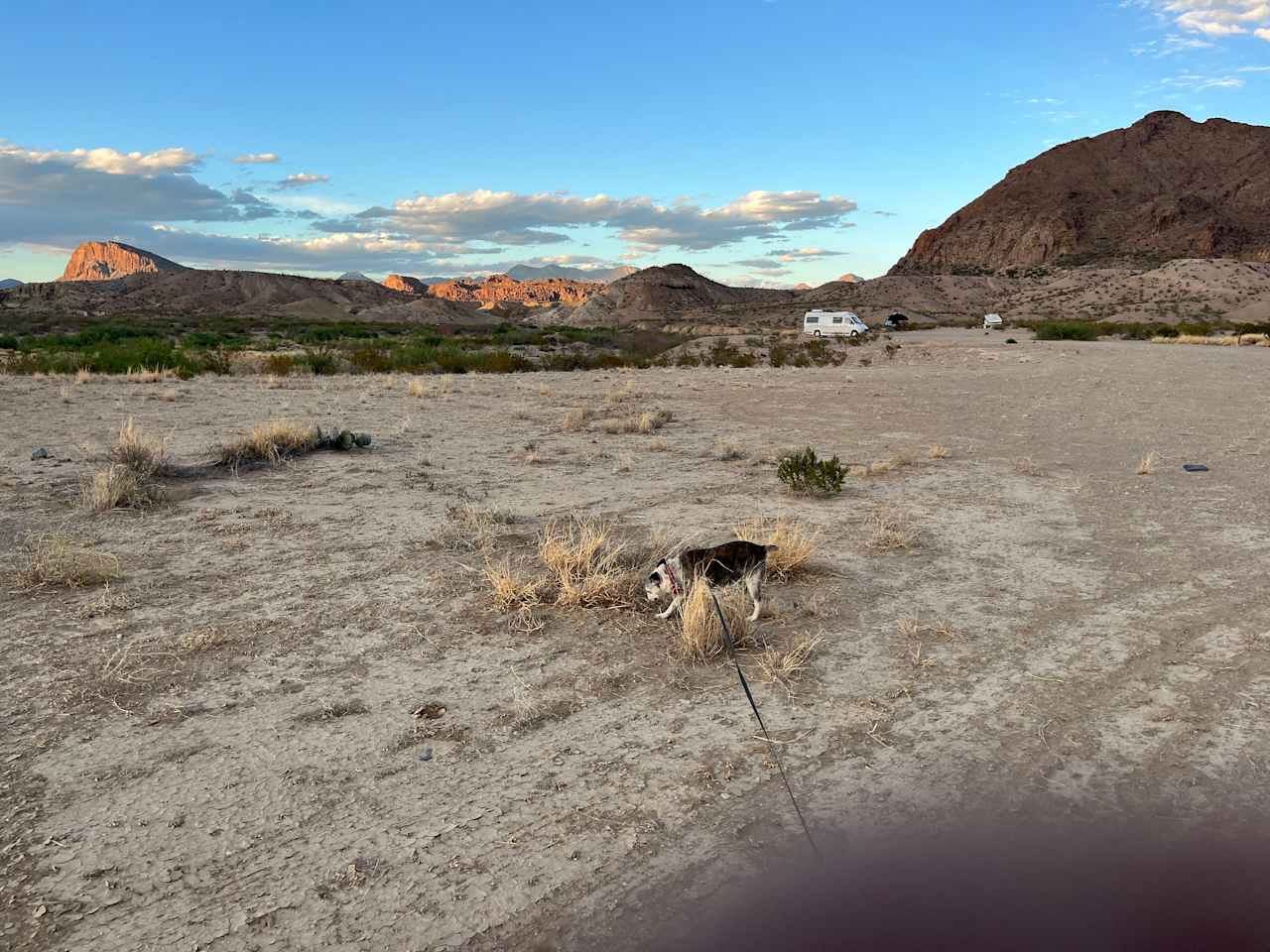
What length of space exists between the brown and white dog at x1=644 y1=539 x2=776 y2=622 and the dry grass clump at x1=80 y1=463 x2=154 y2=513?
17.5 feet

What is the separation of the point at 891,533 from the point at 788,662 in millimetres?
2947

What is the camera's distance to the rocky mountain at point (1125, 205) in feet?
365

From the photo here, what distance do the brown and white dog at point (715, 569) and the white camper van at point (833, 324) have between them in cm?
4476

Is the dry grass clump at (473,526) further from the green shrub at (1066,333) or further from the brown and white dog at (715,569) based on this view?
the green shrub at (1066,333)

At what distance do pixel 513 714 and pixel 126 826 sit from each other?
66.8 inches

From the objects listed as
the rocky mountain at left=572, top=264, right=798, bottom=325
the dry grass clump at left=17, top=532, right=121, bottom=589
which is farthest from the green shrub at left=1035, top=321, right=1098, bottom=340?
the rocky mountain at left=572, top=264, right=798, bottom=325

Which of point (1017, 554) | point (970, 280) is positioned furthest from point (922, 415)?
point (970, 280)

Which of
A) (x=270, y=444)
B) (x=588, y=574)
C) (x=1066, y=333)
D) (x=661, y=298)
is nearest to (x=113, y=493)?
(x=270, y=444)

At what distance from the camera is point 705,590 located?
5.36 metres

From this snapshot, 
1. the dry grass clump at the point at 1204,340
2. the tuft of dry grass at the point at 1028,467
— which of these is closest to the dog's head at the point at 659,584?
the tuft of dry grass at the point at 1028,467

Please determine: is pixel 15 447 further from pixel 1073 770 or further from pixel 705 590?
pixel 1073 770

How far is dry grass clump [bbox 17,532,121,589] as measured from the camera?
20.5ft

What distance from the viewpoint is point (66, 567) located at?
248 inches

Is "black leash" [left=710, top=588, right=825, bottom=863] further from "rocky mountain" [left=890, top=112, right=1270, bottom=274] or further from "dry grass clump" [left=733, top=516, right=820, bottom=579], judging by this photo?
"rocky mountain" [left=890, top=112, right=1270, bottom=274]
